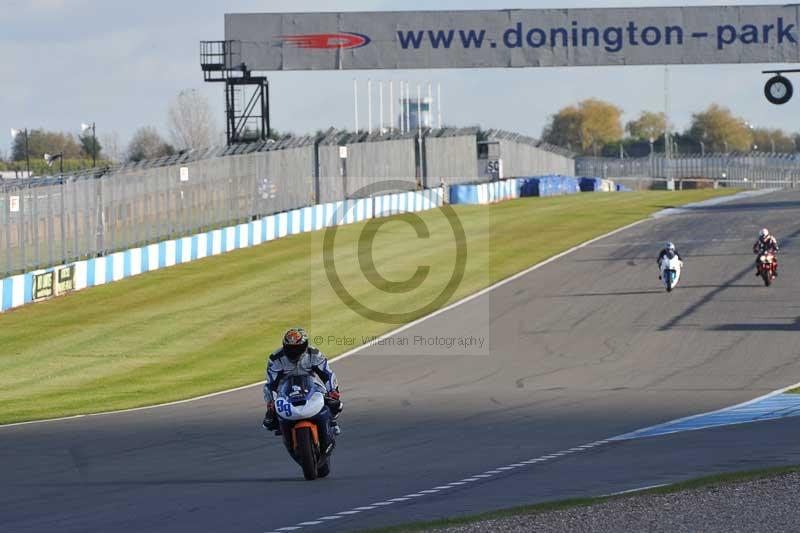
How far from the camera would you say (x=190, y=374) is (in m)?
24.5

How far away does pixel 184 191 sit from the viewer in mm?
43438

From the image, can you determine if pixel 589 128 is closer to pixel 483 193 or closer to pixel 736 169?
pixel 736 169

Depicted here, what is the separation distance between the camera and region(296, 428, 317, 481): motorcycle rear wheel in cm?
1231

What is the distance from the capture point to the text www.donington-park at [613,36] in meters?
45.2

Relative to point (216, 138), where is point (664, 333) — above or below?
below

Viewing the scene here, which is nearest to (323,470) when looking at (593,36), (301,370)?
(301,370)

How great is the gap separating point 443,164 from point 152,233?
33613 millimetres

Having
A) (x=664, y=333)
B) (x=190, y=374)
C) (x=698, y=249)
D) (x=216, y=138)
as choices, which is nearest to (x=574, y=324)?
(x=664, y=333)

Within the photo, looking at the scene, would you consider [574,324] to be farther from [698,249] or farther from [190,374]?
[698,249]

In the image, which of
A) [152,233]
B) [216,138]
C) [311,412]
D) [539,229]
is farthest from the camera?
[216,138]

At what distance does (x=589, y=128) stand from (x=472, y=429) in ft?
582

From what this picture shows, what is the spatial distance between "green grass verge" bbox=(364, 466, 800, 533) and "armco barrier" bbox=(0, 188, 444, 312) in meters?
23.9

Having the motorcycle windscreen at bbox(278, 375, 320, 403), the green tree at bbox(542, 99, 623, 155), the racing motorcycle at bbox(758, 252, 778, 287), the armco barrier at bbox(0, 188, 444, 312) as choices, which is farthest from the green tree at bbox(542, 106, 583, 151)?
the motorcycle windscreen at bbox(278, 375, 320, 403)

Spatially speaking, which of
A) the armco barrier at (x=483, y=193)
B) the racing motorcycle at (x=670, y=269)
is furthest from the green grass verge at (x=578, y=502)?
the armco barrier at (x=483, y=193)
